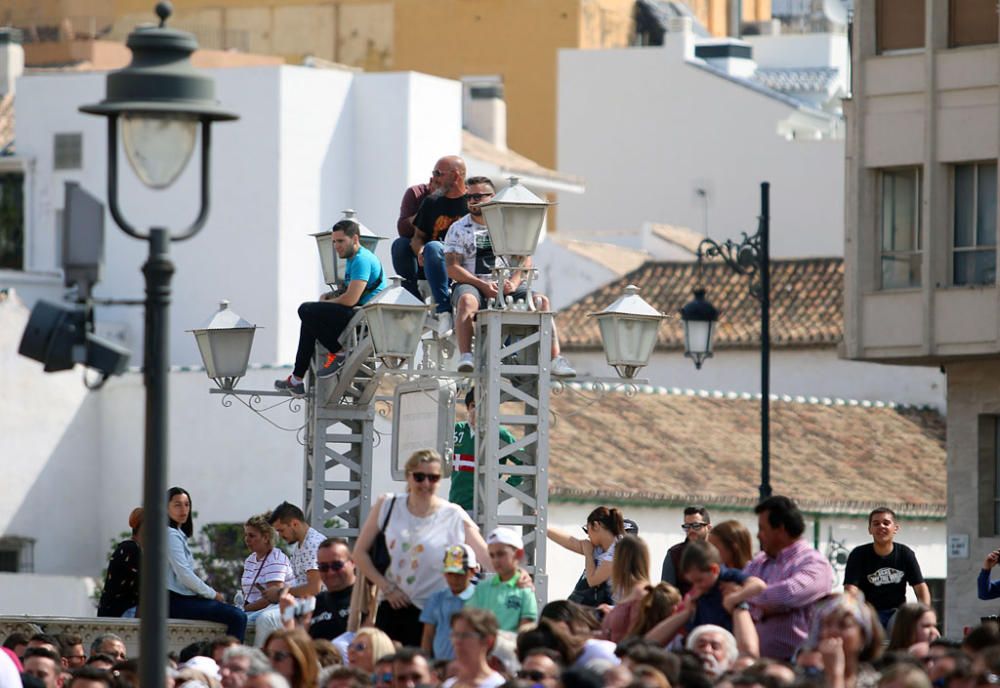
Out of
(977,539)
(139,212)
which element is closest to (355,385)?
(977,539)

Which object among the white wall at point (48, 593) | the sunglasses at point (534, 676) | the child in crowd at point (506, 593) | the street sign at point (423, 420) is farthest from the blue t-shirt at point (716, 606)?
the white wall at point (48, 593)

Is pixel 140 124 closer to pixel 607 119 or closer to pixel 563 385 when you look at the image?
pixel 563 385

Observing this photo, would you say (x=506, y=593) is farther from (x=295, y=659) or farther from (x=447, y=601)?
(x=295, y=659)

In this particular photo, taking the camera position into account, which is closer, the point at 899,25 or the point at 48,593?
the point at 899,25

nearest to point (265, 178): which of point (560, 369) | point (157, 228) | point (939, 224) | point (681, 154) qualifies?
point (681, 154)

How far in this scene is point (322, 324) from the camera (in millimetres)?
21719

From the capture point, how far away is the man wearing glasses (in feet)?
54.4

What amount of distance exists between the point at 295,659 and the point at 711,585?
2267mm

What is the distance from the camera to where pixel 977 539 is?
32438 mm

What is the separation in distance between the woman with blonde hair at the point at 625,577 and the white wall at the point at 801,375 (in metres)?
32.7

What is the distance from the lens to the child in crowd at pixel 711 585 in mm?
14898

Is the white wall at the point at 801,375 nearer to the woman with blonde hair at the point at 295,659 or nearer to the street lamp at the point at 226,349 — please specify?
the street lamp at the point at 226,349

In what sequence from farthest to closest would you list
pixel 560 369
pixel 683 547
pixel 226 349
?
pixel 226 349 < pixel 560 369 < pixel 683 547

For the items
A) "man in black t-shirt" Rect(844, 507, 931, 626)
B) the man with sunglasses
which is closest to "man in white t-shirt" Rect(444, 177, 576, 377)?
"man in black t-shirt" Rect(844, 507, 931, 626)
